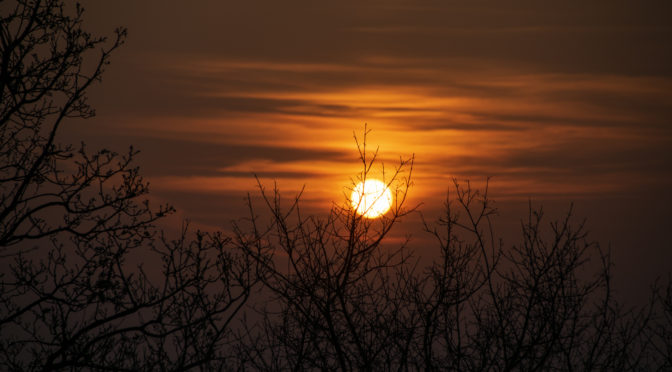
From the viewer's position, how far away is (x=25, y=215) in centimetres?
862

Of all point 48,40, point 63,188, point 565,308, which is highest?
point 48,40

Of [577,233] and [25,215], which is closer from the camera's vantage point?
[25,215]

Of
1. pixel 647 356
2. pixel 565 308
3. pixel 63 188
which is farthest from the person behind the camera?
pixel 647 356

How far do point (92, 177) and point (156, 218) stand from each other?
3.30 feet

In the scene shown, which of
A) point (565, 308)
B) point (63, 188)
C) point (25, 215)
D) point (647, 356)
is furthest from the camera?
point (647, 356)

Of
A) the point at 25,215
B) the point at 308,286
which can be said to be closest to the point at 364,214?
the point at 308,286

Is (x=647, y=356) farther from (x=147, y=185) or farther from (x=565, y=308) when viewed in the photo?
(x=147, y=185)

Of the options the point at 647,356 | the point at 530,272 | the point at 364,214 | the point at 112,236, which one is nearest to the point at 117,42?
the point at 112,236

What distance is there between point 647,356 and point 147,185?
868 cm

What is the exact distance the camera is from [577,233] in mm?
11078

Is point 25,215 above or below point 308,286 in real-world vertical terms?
above

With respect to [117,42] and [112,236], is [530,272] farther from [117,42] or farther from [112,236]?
[117,42]

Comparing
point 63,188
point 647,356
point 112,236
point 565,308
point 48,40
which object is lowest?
point 647,356

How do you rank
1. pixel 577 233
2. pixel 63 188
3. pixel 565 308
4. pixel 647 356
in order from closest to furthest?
pixel 63 188 < pixel 565 308 < pixel 577 233 < pixel 647 356
